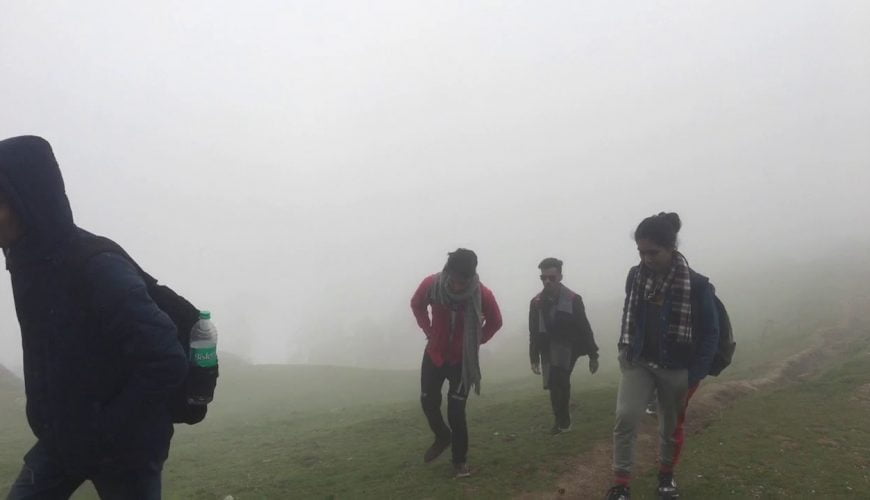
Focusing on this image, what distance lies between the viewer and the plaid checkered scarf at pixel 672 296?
6125mm

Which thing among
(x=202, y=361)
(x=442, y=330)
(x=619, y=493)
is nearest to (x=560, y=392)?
(x=442, y=330)

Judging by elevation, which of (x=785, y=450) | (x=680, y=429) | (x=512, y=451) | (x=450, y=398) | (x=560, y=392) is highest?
(x=450, y=398)

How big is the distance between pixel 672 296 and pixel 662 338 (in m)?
0.47

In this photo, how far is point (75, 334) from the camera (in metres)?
3.36

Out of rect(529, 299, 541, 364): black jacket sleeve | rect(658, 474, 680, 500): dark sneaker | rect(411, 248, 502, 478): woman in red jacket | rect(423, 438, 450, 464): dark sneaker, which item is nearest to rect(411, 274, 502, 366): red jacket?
rect(411, 248, 502, 478): woman in red jacket

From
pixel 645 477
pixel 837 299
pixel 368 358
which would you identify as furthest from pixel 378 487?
pixel 368 358

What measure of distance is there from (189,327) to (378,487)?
17.4 feet

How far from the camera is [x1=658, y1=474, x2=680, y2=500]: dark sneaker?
673 cm

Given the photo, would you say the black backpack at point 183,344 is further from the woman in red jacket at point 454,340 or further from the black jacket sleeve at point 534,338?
the black jacket sleeve at point 534,338

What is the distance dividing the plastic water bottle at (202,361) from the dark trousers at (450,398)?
421 cm

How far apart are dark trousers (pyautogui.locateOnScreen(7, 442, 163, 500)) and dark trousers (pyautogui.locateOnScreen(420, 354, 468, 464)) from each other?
4.39 meters

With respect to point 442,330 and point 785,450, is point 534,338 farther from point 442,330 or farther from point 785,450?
point 785,450

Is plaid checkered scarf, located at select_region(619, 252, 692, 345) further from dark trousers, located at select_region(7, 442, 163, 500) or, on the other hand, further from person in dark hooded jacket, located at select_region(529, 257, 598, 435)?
dark trousers, located at select_region(7, 442, 163, 500)

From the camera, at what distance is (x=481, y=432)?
12.0 metres
